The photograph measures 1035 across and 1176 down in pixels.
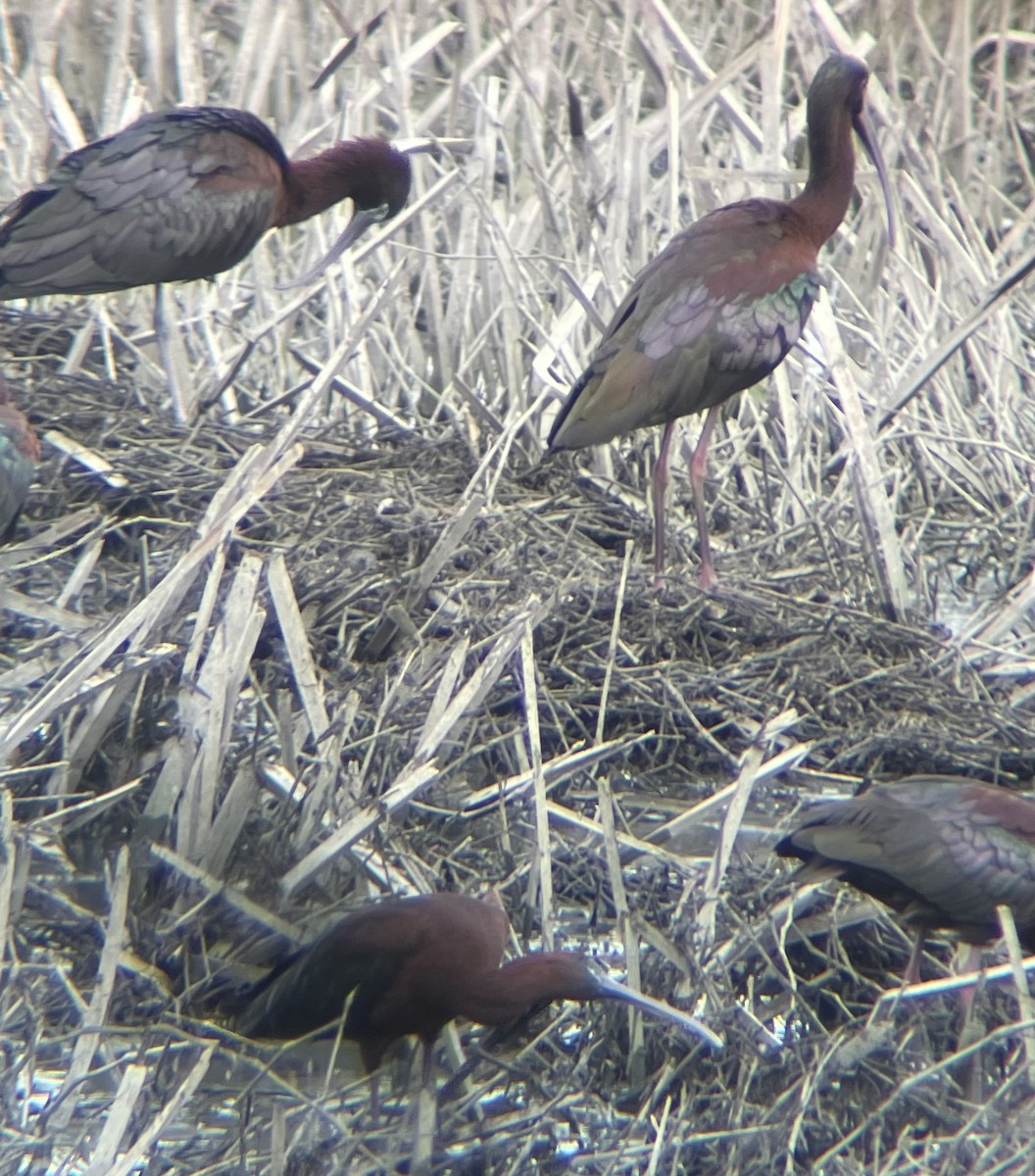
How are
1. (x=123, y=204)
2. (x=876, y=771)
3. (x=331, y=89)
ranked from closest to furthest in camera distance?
1. (x=876, y=771)
2. (x=123, y=204)
3. (x=331, y=89)

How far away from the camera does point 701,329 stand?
178 inches

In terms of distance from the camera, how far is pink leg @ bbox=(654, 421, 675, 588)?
458 centimetres

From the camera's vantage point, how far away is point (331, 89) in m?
6.12

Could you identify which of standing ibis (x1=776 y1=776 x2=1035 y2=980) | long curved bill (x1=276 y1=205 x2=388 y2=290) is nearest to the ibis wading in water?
long curved bill (x1=276 y1=205 x2=388 y2=290)

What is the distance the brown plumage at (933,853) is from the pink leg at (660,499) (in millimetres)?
1347

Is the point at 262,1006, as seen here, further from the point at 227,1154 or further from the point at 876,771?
the point at 876,771

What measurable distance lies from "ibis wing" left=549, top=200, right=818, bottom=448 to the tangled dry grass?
1.02 feet

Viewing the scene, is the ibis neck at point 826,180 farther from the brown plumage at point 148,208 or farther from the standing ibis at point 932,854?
the standing ibis at point 932,854

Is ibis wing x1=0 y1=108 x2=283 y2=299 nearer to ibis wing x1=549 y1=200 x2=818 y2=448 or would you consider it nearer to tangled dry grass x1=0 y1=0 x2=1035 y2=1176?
tangled dry grass x1=0 y1=0 x2=1035 y2=1176

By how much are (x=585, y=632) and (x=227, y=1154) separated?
72.0 inches

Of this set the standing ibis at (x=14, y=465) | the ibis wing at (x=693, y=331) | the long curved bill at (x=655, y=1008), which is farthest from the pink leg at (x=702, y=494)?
the long curved bill at (x=655, y=1008)

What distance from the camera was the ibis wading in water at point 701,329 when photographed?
4.46 m

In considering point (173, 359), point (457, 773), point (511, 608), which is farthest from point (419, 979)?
point (173, 359)

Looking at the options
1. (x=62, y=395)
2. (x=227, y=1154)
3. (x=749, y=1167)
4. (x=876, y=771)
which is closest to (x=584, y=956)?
(x=749, y=1167)
